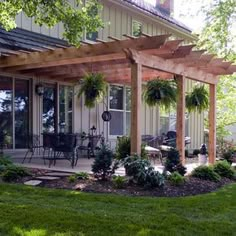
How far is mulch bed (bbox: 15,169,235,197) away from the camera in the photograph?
6.01 metres

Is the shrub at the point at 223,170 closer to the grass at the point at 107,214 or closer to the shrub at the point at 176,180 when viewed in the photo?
the shrub at the point at 176,180

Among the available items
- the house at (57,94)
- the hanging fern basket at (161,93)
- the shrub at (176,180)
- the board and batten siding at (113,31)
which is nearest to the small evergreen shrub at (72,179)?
the shrub at (176,180)

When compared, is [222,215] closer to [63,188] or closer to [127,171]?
[127,171]

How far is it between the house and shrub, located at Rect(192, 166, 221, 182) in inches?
121

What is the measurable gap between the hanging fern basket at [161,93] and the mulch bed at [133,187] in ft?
7.02

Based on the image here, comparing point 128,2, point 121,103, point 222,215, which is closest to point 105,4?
point 128,2

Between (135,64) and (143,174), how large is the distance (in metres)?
2.16

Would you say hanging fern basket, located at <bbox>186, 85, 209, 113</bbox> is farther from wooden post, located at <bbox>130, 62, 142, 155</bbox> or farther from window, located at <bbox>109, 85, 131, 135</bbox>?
window, located at <bbox>109, 85, 131, 135</bbox>

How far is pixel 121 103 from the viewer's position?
44.0 feet

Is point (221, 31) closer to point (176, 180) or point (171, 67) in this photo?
point (171, 67)

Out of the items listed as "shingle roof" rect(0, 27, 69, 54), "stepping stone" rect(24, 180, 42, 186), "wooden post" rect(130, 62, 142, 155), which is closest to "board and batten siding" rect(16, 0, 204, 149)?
"shingle roof" rect(0, 27, 69, 54)

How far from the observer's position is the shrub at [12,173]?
668 centimetres

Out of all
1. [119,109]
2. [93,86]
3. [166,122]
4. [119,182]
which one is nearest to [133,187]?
[119,182]

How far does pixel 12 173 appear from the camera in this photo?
673cm
